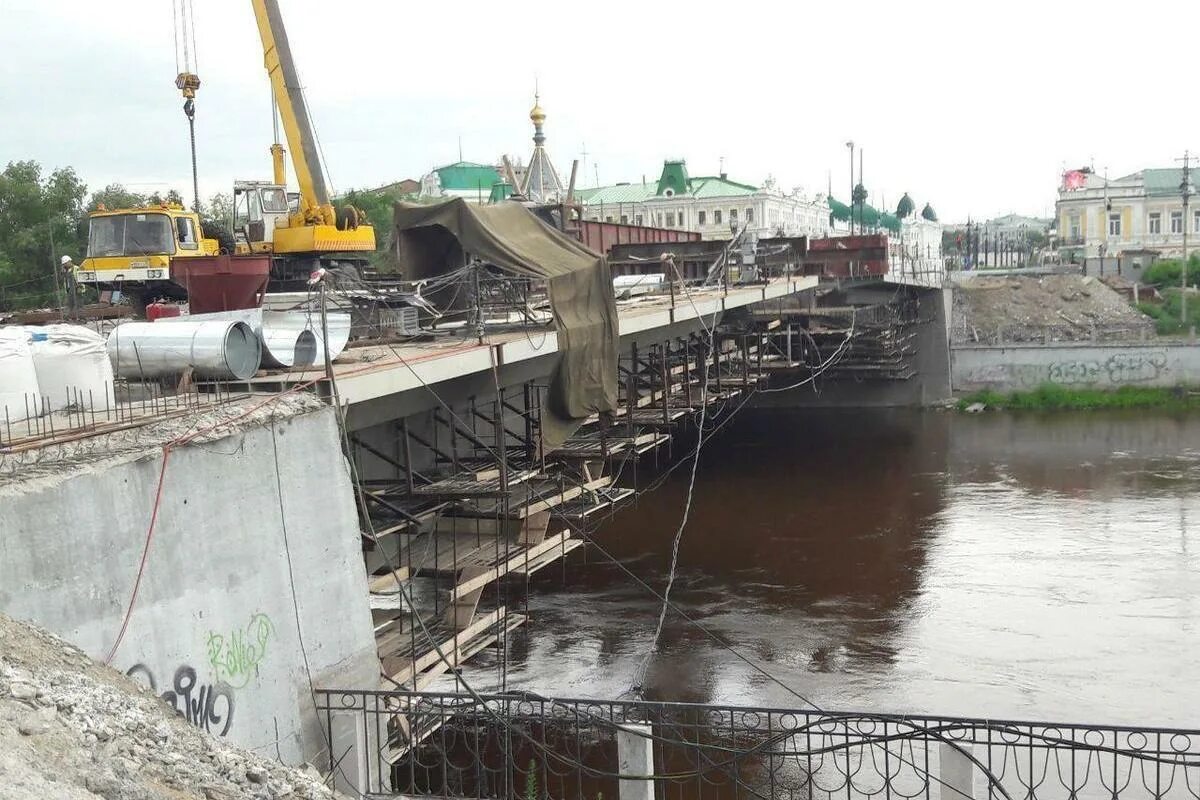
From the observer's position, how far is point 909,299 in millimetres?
47375

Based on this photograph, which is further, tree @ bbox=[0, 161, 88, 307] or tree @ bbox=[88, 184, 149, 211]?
tree @ bbox=[88, 184, 149, 211]

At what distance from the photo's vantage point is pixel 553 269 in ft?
55.1

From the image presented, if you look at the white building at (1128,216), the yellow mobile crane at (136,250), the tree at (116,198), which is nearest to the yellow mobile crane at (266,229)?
the yellow mobile crane at (136,250)

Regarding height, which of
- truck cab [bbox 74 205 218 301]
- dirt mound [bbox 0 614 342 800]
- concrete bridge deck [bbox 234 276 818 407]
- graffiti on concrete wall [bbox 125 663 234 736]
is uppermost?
truck cab [bbox 74 205 218 301]

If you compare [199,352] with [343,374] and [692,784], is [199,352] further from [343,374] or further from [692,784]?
[692,784]

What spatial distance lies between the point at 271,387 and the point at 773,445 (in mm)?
31666

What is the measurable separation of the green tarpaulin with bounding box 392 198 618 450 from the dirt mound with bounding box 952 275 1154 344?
35348mm

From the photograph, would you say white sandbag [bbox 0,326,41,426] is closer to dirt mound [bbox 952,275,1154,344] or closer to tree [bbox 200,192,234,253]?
tree [bbox 200,192,234,253]

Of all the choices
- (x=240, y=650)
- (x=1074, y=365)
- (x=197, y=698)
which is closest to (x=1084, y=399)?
(x=1074, y=365)

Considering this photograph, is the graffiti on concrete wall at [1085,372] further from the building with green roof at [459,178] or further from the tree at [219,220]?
the building with green roof at [459,178]

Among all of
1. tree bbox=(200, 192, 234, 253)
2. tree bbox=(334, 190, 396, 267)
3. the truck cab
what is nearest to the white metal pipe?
the truck cab

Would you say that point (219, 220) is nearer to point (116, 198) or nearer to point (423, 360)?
point (116, 198)

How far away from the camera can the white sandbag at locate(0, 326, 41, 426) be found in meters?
9.17

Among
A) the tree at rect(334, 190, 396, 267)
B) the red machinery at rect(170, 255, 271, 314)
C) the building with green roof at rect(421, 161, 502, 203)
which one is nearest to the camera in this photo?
the red machinery at rect(170, 255, 271, 314)
